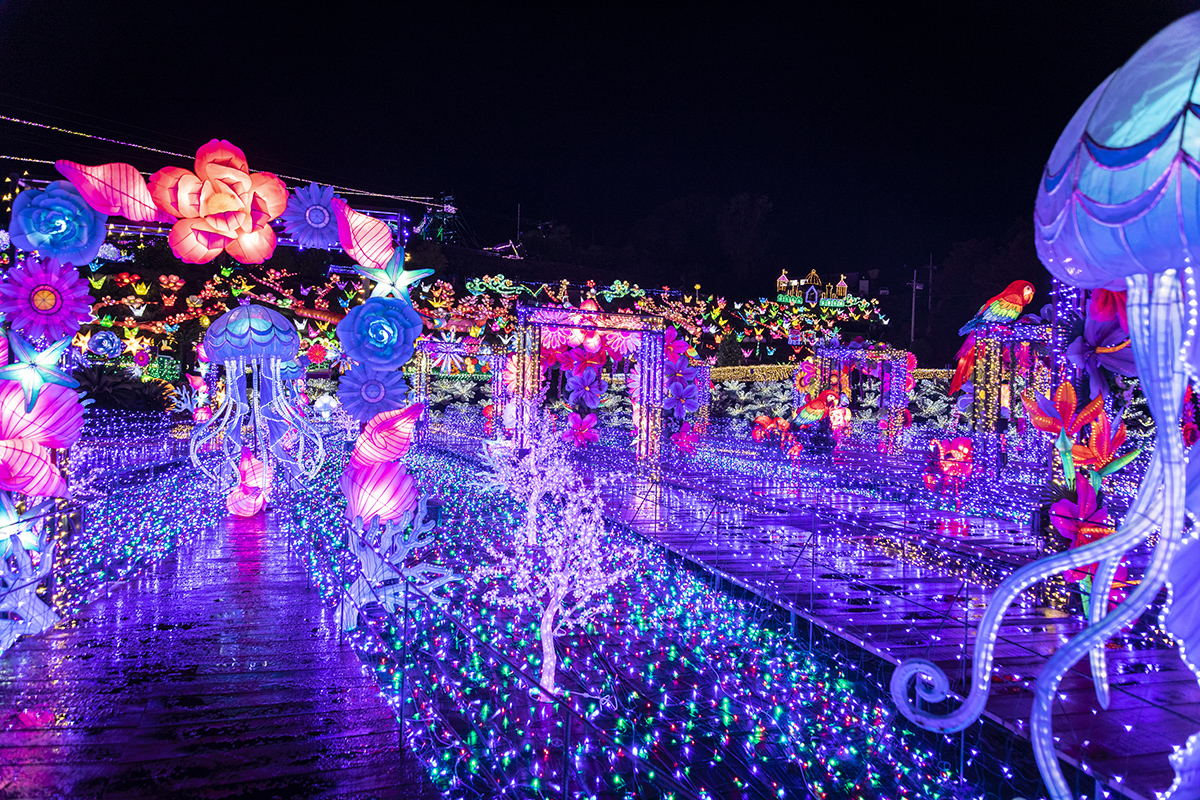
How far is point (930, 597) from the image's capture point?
6.50 m

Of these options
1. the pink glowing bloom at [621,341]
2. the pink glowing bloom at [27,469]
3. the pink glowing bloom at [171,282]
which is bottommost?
the pink glowing bloom at [27,469]

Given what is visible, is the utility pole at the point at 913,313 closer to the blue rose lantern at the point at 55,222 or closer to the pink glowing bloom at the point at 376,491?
the pink glowing bloom at the point at 376,491

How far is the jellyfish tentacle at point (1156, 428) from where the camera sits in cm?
227

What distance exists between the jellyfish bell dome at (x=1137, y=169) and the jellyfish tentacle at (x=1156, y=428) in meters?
0.11

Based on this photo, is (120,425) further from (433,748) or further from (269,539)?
(433,748)

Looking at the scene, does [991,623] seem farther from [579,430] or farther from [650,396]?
[579,430]

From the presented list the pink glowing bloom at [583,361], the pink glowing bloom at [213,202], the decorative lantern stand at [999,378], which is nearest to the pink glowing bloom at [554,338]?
the pink glowing bloom at [583,361]

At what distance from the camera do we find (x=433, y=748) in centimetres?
377

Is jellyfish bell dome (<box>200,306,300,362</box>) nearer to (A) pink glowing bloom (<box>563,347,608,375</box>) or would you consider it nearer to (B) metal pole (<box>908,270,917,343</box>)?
(A) pink glowing bloom (<box>563,347,608,375</box>)

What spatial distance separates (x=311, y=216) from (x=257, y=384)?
4252 mm

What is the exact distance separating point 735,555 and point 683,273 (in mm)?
32220

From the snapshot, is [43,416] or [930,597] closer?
[43,416]

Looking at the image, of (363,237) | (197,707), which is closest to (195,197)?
(363,237)

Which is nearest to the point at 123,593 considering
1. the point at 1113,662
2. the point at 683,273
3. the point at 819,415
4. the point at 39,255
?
the point at 39,255
